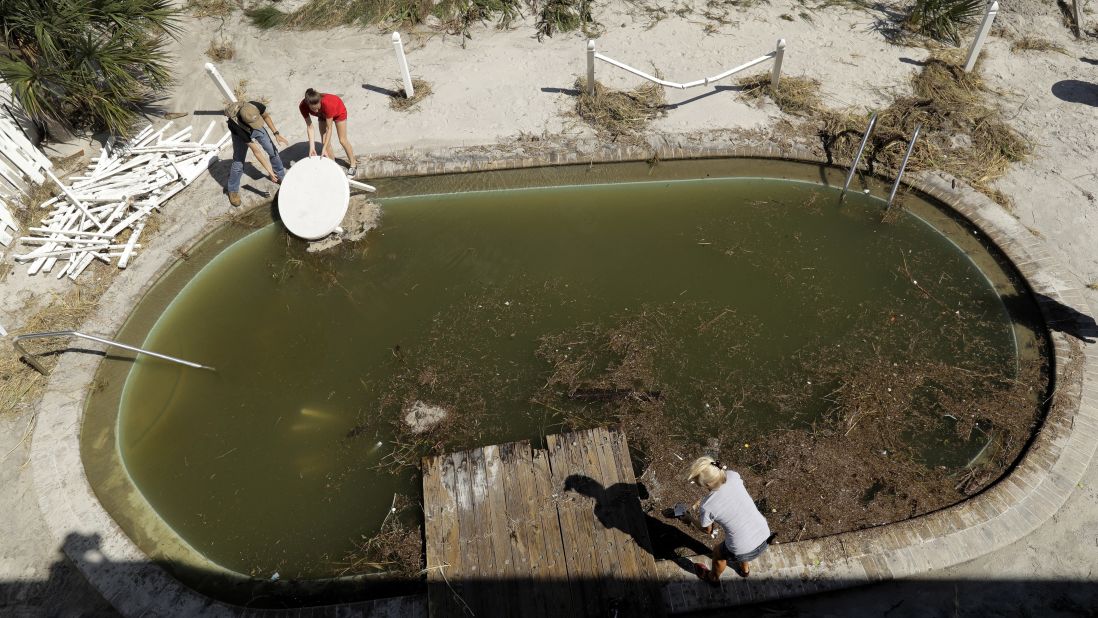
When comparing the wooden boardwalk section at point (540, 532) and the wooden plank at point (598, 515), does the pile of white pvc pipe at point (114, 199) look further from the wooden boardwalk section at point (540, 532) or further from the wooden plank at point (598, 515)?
the wooden plank at point (598, 515)

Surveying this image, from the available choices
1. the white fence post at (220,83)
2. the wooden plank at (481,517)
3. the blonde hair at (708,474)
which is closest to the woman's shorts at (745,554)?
the blonde hair at (708,474)

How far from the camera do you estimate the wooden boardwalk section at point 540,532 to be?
5.53 meters

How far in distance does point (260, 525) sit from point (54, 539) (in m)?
2.09

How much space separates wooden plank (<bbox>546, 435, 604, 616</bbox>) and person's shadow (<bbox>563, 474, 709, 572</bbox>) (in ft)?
0.34

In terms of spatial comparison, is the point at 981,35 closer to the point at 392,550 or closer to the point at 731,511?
the point at 731,511

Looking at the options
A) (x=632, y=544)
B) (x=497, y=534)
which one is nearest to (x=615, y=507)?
(x=632, y=544)

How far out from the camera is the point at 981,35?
31.4ft

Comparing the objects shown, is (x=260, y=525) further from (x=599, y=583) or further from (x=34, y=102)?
(x=34, y=102)

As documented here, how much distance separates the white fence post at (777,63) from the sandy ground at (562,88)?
1.25ft

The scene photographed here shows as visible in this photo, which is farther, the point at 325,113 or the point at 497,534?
the point at 325,113

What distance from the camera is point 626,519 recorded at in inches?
231

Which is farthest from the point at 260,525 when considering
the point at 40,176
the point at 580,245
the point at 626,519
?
the point at 40,176

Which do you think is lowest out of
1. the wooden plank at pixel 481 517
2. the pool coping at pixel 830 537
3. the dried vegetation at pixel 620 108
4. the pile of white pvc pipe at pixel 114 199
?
the pool coping at pixel 830 537

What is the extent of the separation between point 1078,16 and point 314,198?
1330cm
